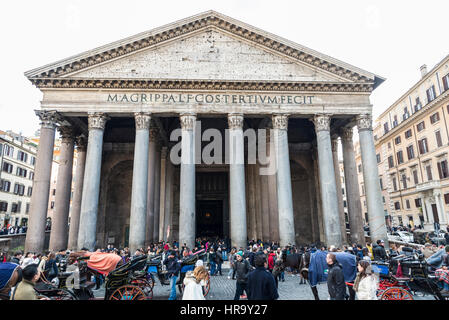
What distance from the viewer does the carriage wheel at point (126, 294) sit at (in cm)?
617

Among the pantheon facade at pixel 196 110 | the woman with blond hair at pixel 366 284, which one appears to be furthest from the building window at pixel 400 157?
the woman with blond hair at pixel 366 284

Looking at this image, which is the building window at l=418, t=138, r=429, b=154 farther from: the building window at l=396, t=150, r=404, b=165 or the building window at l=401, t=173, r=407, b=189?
the building window at l=401, t=173, r=407, b=189

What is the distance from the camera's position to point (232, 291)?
8633 millimetres

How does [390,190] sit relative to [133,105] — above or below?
below

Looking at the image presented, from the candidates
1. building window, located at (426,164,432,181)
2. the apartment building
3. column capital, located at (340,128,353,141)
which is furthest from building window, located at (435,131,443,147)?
the apartment building

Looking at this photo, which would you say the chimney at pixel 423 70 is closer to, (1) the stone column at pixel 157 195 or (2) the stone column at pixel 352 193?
(2) the stone column at pixel 352 193

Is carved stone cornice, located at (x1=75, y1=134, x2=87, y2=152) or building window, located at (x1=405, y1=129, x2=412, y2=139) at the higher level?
building window, located at (x1=405, y1=129, x2=412, y2=139)

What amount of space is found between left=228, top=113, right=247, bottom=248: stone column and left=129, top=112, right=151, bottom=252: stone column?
14.7 ft

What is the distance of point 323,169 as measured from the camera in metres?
15.3

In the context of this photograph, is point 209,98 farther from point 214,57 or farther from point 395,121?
point 395,121

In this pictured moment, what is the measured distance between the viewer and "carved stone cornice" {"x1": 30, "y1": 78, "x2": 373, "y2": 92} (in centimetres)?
1494
